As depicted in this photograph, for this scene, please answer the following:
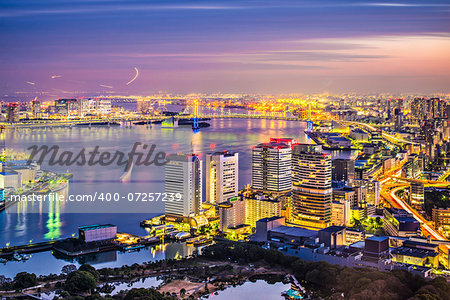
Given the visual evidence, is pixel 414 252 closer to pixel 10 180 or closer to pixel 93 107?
pixel 10 180

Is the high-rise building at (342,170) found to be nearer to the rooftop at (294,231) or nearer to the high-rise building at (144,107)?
the rooftop at (294,231)

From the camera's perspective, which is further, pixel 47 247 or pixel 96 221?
pixel 96 221

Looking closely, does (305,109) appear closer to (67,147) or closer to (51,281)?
(67,147)

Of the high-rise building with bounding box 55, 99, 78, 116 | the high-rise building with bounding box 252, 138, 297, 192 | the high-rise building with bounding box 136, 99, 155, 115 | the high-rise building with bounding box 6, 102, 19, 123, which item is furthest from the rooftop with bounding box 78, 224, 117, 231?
the high-rise building with bounding box 136, 99, 155, 115

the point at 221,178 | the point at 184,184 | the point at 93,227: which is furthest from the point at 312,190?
the point at 93,227

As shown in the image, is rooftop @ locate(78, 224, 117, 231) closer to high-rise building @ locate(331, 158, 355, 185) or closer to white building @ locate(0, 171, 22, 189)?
white building @ locate(0, 171, 22, 189)

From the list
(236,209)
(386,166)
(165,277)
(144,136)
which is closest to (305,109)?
(144,136)

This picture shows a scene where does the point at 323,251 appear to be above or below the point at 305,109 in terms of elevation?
below
